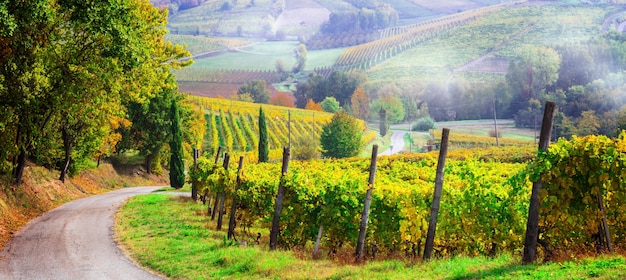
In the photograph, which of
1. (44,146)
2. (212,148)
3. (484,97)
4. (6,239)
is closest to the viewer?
(6,239)

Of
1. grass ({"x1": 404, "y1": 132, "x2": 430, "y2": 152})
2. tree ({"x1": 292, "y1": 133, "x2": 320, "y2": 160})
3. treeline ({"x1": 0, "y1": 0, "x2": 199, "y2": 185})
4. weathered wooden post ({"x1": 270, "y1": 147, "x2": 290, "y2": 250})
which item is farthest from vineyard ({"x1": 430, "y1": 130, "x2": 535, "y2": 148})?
weathered wooden post ({"x1": 270, "y1": 147, "x2": 290, "y2": 250})

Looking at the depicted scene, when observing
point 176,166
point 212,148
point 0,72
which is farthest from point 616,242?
point 212,148

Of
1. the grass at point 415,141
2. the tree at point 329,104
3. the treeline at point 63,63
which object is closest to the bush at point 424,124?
the grass at point 415,141

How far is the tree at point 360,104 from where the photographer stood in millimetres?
169975

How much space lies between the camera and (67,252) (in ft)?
57.5

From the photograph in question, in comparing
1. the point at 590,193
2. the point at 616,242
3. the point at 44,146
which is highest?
the point at 590,193

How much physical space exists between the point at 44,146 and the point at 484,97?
5605 inches

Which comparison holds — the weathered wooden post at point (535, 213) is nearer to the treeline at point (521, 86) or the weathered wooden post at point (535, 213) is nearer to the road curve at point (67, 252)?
the road curve at point (67, 252)

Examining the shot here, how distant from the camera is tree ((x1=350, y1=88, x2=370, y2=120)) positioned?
16998 cm

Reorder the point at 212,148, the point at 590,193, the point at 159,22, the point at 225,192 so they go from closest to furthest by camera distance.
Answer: the point at 590,193, the point at 225,192, the point at 159,22, the point at 212,148

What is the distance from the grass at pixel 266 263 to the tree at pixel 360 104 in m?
148

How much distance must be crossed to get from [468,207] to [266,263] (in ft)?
14.6

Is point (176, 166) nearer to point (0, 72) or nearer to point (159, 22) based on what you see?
point (159, 22)

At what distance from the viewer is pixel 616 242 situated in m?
11.4
